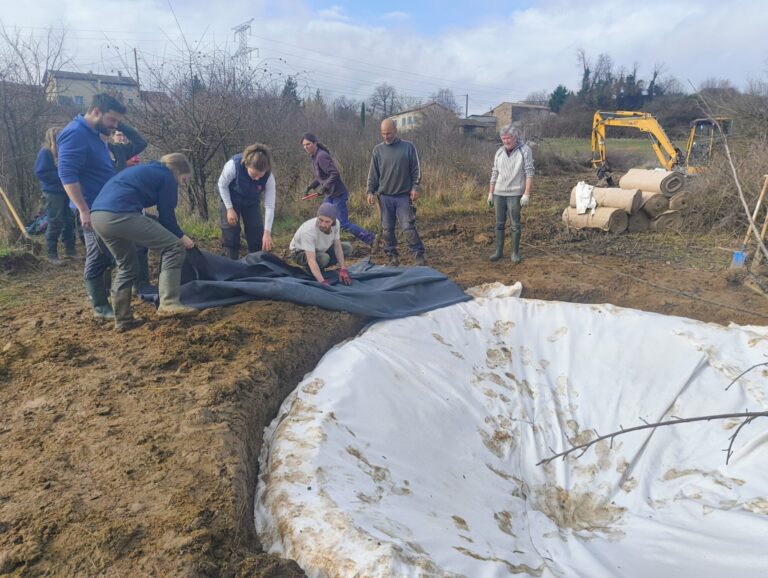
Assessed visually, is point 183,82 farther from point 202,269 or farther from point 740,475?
point 740,475

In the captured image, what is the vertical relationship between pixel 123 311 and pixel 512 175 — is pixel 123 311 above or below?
below

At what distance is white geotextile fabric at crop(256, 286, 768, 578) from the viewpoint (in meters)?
1.86

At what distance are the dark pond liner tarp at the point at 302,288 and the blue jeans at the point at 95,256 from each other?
1.40ft

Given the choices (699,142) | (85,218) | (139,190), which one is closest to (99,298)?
(85,218)

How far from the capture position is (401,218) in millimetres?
5129

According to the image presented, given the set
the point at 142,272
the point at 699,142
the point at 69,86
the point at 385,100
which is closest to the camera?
the point at 142,272

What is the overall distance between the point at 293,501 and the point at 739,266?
4.99 m

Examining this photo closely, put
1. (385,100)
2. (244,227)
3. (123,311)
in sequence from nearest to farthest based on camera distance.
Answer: (123,311), (244,227), (385,100)

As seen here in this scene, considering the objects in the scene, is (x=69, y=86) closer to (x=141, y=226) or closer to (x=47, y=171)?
(x=47, y=171)

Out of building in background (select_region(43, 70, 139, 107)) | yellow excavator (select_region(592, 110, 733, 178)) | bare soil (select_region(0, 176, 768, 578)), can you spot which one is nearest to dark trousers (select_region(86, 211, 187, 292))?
bare soil (select_region(0, 176, 768, 578))

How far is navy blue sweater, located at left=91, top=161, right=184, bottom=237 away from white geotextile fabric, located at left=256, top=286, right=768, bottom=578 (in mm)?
1476

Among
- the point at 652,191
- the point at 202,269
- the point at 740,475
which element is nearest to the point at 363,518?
the point at 740,475

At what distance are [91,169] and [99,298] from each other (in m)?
0.91

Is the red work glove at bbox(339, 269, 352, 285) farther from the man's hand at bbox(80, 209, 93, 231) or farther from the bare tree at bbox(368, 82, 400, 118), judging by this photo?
the bare tree at bbox(368, 82, 400, 118)
